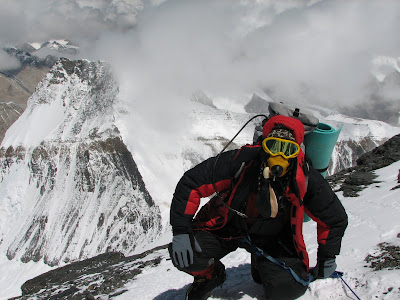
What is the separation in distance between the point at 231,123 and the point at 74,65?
3425 inches

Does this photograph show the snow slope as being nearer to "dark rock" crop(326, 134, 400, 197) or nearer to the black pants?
the black pants

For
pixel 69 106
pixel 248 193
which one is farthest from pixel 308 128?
pixel 69 106

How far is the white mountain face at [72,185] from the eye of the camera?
331 feet

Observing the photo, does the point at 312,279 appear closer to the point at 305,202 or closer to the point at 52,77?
the point at 305,202

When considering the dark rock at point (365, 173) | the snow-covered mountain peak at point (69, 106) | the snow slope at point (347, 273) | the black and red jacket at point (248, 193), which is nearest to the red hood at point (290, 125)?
the black and red jacket at point (248, 193)

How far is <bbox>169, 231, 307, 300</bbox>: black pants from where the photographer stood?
5.11m

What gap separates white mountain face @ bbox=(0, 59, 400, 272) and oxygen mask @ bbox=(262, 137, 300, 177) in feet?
288

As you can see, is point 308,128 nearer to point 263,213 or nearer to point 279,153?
point 279,153

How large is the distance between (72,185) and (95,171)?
13.5m

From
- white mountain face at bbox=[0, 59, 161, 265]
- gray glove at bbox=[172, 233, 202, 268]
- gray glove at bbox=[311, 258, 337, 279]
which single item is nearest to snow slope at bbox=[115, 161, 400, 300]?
gray glove at bbox=[311, 258, 337, 279]

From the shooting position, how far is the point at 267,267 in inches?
206

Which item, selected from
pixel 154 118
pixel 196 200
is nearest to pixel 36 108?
pixel 154 118

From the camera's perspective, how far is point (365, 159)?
24.6 m

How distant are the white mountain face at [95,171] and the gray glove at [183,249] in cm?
8639
